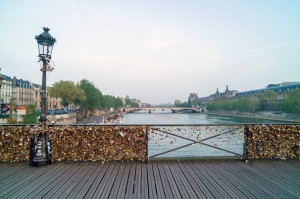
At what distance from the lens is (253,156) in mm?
8227

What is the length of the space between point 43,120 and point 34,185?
2.60 meters

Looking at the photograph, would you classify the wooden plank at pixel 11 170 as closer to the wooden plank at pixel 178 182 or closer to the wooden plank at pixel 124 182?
the wooden plank at pixel 124 182

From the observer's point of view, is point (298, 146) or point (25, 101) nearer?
point (298, 146)

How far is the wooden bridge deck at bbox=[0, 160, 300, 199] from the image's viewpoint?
17.1ft

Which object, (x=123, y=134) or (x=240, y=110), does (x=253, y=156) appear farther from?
(x=240, y=110)

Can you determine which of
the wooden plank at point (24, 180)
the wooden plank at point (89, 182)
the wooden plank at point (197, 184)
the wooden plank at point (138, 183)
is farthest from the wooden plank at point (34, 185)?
the wooden plank at point (197, 184)

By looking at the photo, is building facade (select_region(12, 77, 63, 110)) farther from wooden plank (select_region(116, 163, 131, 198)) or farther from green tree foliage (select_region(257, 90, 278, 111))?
green tree foliage (select_region(257, 90, 278, 111))

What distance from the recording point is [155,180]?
6020 mm

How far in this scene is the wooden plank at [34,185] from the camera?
512 cm

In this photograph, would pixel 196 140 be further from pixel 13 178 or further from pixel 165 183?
pixel 13 178

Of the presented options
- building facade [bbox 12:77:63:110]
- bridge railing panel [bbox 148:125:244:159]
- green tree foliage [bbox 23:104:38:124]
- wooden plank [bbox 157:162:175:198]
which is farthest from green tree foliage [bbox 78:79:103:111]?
wooden plank [bbox 157:162:175:198]

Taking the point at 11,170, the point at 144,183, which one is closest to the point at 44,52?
the point at 11,170

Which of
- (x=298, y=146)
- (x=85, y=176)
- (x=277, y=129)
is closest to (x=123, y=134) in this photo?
(x=85, y=176)

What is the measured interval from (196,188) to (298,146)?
18.2 ft
